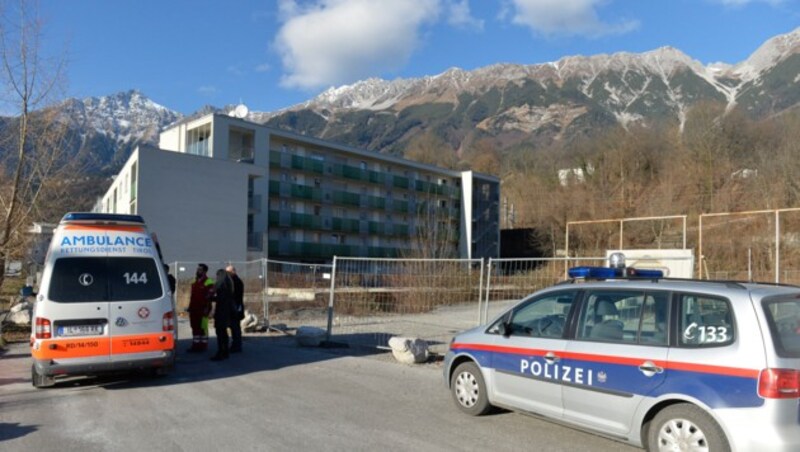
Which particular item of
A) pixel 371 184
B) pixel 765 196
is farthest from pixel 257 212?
pixel 765 196

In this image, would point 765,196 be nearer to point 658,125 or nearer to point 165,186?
point 658,125

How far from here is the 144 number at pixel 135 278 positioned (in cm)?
876

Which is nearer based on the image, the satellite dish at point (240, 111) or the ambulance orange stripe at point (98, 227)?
the ambulance orange stripe at point (98, 227)

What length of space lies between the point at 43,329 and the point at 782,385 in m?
8.41

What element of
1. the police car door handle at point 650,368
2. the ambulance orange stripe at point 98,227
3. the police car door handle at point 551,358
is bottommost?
the police car door handle at point 551,358

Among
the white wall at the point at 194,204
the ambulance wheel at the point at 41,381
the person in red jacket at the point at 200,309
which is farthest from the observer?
the white wall at the point at 194,204

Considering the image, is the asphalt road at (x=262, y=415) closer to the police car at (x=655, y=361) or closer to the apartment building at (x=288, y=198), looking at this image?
the police car at (x=655, y=361)

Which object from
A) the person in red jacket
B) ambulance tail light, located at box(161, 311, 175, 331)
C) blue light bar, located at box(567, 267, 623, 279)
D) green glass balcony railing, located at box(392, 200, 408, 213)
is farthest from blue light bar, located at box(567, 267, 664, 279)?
green glass balcony railing, located at box(392, 200, 408, 213)

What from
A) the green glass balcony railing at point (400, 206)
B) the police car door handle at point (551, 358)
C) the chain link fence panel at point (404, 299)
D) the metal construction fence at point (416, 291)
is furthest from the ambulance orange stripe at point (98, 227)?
the green glass balcony railing at point (400, 206)

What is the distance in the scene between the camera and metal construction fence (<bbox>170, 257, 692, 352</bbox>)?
11.1 meters

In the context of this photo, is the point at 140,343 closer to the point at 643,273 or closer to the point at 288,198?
the point at 643,273

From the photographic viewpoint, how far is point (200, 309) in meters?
12.4

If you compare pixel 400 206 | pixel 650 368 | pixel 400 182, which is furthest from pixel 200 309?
pixel 400 182

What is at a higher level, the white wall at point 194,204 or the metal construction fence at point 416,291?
the white wall at point 194,204
